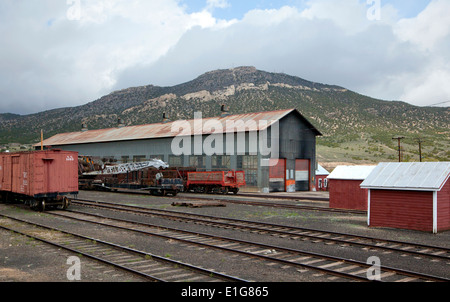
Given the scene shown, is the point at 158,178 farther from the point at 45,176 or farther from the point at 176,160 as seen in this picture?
the point at 176,160

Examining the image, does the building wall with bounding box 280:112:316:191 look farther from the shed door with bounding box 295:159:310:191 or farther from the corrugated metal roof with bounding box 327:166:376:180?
the corrugated metal roof with bounding box 327:166:376:180

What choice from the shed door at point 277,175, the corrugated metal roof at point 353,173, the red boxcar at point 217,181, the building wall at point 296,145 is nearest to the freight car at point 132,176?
the red boxcar at point 217,181

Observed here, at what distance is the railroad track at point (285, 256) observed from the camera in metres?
9.04

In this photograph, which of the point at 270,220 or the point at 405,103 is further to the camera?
the point at 405,103

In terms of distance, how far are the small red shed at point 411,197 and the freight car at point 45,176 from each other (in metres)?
15.9

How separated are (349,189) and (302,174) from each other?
60.2ft

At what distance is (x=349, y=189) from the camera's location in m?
23.1

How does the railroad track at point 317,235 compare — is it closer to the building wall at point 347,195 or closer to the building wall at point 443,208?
the building wall at point 443,208

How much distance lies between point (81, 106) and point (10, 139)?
32815mm

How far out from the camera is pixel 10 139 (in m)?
108

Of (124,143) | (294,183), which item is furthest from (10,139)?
A: (294,183)

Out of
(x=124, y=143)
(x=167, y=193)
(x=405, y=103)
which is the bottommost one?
(x=167, y=193)

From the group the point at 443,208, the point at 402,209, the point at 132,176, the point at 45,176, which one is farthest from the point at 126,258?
the point at 132,176
